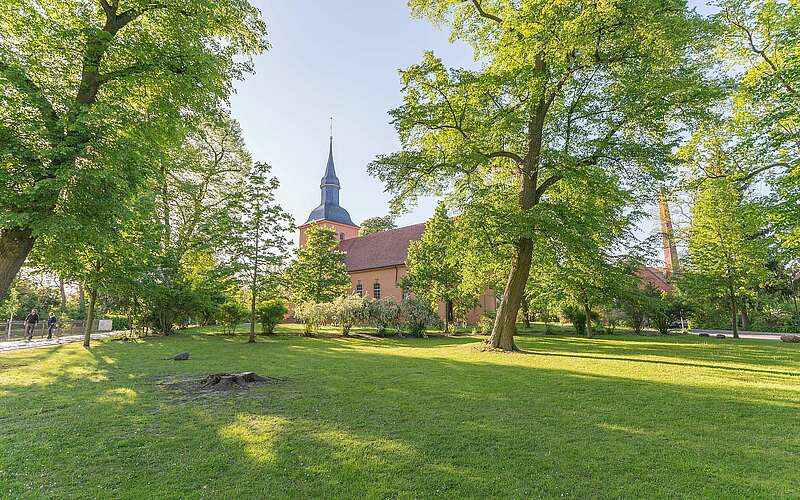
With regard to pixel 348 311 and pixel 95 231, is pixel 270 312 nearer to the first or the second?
pixel 348 311

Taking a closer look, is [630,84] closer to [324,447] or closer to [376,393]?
[376,393]

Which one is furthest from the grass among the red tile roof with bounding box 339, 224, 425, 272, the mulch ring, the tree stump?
the red tile roof with bounding box 339, 224, 425, 272

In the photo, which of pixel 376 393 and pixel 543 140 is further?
pixel 543 140

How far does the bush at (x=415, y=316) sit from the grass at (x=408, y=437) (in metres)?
14.0

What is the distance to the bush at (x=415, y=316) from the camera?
22.9m

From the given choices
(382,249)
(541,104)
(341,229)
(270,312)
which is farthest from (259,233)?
(341,229)

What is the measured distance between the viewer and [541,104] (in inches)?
552

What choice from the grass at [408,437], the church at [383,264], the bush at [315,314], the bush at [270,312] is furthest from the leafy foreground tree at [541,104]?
the church at [383,264]

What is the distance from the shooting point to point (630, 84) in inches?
466

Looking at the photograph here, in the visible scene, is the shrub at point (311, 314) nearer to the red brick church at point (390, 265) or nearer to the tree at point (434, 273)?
the tree at point (434, 273)

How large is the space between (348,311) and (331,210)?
30493mm

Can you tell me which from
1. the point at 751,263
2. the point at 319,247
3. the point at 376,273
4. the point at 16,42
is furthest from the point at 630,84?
the point at 376,273

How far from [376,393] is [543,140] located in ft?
38.8

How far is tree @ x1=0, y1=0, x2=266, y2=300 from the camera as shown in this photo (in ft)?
20.5
